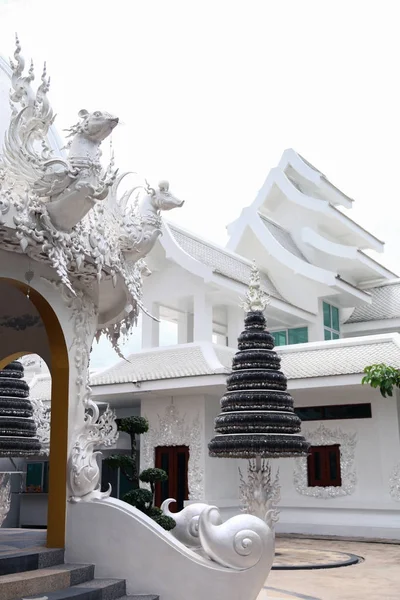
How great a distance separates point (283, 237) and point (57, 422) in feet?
41.0

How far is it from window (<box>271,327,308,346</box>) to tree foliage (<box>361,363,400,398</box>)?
15.5 feet

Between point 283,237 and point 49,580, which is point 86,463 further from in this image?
point 283,237

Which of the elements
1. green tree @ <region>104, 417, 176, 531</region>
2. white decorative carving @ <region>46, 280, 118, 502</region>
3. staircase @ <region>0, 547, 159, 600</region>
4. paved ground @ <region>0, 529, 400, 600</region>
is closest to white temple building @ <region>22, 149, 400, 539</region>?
paved ground @ <region>0, 529, 400, 600</region>

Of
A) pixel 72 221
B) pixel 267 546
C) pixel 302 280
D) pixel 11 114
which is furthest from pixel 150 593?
pixel 302 280

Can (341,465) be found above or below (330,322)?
below

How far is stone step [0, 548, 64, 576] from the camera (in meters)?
4.31

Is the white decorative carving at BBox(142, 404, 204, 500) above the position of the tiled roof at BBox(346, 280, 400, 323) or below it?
below

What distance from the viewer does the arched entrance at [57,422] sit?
15.8ft

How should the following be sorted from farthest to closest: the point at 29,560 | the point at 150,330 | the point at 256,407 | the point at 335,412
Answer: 1. the point at 150,330
2. the point at 335,412
3. the point at 256,407
4. the point at 29,560

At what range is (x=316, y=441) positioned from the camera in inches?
513

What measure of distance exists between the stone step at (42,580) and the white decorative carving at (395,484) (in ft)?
27.3

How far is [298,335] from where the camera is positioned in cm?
1596

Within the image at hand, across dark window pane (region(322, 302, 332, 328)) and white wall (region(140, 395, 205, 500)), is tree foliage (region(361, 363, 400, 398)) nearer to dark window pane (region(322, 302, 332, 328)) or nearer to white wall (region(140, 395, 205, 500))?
white wall (region(140, 395, 205, 500))

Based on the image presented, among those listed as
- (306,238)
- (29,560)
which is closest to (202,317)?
(306,238)
